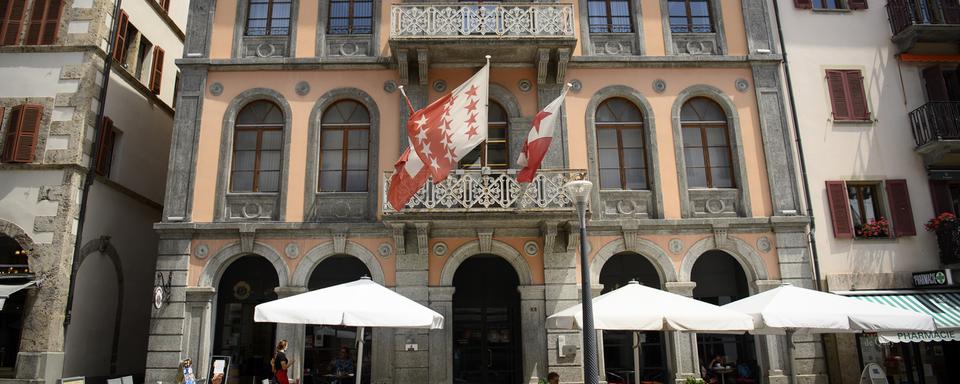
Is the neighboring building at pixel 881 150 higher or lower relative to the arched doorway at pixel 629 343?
higher

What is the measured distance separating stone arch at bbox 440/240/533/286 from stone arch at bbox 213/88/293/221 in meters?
4.15

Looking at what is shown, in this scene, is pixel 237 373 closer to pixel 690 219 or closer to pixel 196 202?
pixel 196 202

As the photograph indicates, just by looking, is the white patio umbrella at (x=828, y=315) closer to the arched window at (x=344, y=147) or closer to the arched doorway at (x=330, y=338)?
the arched doorway at (x=330, y=338)

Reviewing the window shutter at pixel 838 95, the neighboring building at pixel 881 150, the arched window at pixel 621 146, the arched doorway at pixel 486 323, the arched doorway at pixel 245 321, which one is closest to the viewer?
the neighboring building at pixel 881 150

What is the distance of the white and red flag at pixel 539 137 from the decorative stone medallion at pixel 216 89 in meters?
8.22

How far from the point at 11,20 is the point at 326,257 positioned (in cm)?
998

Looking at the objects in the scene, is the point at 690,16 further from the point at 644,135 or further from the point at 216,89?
the point at 216,89

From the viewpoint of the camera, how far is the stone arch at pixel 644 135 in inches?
615

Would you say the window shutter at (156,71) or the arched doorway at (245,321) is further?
the window shutter at (156,71)

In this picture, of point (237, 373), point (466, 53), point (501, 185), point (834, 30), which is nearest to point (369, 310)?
point (501, 185)

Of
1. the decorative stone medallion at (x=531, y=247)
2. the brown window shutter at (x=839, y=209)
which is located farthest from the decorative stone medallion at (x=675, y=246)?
the brown window shutter at (x=839, y=209)

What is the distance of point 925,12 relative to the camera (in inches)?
647

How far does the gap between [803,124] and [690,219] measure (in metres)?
3.97

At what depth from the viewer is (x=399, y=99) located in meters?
16.2
